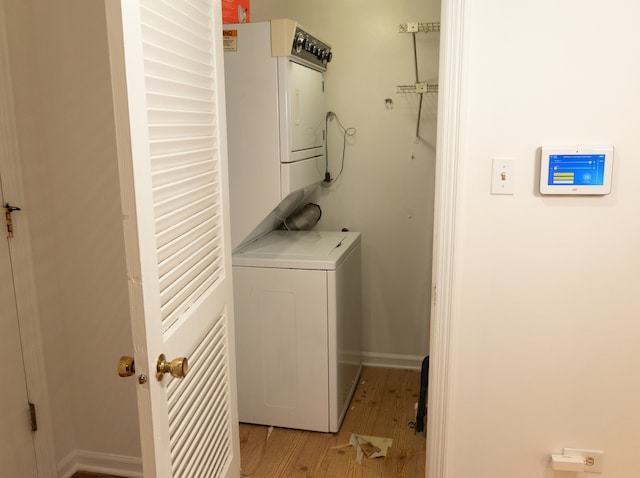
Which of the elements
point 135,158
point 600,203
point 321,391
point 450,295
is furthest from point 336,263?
point 135,158

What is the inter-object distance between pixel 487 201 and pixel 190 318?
36.4 inches

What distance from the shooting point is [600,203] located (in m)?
1.57

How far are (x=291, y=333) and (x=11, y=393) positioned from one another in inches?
45.2

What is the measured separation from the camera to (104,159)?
204 centimetres

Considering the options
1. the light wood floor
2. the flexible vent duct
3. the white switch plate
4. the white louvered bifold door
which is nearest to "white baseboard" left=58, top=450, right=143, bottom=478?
the light wood floor

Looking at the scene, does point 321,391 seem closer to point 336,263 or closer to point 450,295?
point 336,263

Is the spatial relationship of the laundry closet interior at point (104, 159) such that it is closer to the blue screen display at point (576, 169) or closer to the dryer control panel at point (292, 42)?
the dryer control panel at point (292, 42)

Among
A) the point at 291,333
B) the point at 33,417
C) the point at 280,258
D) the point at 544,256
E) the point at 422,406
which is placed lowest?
the point at 422,406

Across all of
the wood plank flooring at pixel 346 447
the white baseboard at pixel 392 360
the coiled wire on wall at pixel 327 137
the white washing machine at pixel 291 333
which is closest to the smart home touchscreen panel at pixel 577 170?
the white washing machine at pixel 291 333

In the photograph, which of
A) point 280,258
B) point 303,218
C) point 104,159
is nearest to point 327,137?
point 303,218

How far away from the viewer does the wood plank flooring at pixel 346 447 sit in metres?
2.31

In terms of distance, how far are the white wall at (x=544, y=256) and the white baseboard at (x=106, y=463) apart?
133cm

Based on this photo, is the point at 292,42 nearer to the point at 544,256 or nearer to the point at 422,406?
the point at 544,256

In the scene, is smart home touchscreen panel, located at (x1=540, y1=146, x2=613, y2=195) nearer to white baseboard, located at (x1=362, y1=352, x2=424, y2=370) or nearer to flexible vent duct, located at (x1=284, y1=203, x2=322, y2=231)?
flexible vent duct, located at (x1=284, y1=203, x2=322, y2=231)
